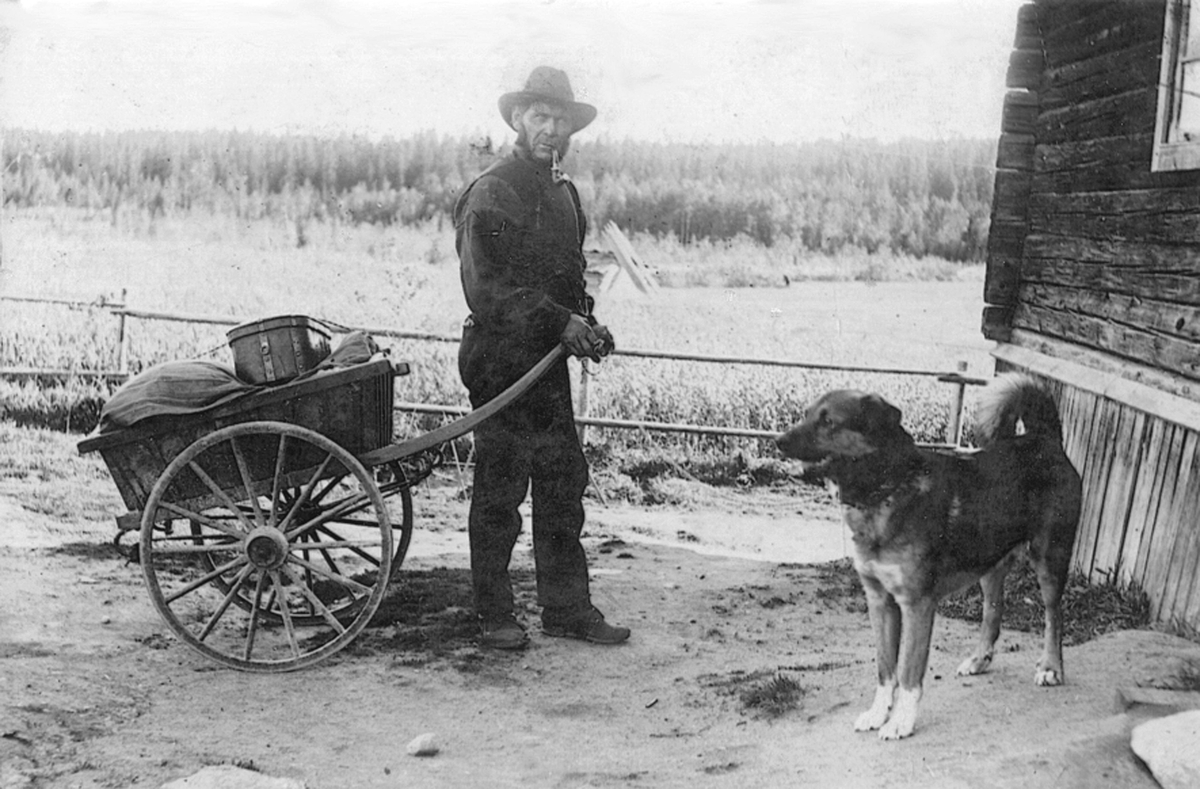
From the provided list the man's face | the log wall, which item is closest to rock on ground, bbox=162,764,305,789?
the man's face

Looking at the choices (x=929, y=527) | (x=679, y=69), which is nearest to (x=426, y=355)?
(x=679, y=69)

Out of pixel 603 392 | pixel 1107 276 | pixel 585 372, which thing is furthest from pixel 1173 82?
pixel 603 392

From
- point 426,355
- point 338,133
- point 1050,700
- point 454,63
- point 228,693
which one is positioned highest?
point 454,63

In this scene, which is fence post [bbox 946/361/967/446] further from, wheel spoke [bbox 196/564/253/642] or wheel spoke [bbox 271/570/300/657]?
wheel spoke [bbox 196/564/253/642]

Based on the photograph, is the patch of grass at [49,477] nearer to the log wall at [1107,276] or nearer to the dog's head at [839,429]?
the dog's head at [839,429]

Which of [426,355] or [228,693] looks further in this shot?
[426,355]

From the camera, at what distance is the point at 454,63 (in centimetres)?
489

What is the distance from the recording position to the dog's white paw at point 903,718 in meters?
3.28

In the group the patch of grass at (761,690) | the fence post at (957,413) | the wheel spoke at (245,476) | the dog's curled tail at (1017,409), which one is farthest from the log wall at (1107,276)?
the wheel spoke at (245,476)

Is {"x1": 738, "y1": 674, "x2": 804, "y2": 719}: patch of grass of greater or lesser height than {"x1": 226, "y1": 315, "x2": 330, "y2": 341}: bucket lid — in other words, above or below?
below

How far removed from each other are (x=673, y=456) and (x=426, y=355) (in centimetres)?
170

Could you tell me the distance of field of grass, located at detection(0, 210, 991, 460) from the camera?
5.49 m

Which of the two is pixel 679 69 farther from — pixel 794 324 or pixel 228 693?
pixel 228 693

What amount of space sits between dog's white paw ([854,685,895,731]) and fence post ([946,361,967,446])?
328 centimetres
